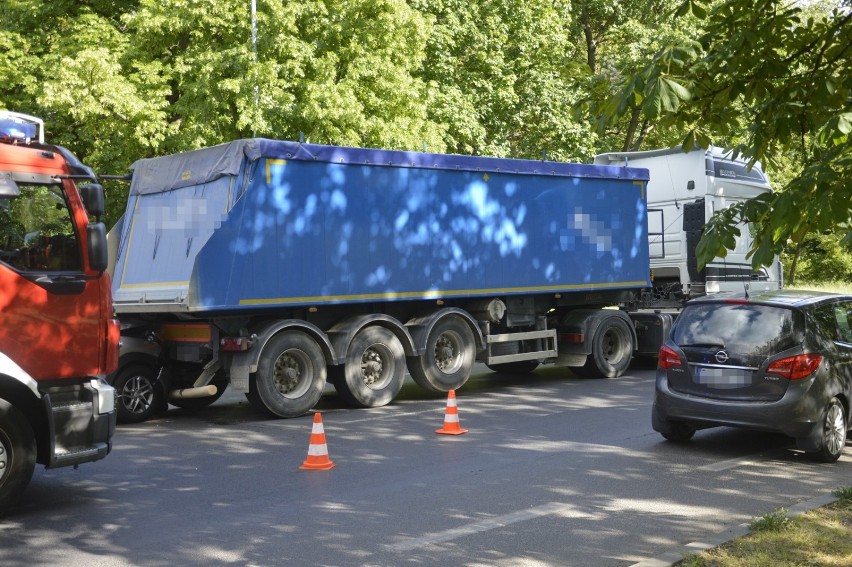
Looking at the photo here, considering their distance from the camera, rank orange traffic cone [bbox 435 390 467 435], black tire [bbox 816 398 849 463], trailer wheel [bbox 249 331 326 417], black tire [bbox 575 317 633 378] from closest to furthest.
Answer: black tire [bbox 816 398 849 463], orange traffic cone [bbox 435 390 467 435], trailer wheel [bbox 249 331 326 417], black tire [bbox 575 317 633 378]

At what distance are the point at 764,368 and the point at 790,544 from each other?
3032 mm

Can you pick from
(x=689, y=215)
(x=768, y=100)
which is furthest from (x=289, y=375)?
(x=689, y=215)

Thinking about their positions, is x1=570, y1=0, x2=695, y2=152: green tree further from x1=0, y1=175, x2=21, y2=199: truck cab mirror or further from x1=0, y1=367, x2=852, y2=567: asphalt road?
x1=0, y1=175, x2=21, y2=199: truck cab mirror

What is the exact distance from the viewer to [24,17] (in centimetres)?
2370

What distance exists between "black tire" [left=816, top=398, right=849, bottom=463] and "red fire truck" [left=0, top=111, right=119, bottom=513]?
247 inches

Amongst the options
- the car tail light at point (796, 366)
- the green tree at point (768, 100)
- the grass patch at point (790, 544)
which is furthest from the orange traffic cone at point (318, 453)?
the green tree at point (768, 100)

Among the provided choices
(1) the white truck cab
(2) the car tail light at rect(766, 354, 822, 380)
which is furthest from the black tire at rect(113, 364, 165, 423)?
(1) the white truck cab

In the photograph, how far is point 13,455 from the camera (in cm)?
705

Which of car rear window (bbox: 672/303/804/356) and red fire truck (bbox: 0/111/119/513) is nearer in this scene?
red fire truck (bbox: 0/111/119/513)

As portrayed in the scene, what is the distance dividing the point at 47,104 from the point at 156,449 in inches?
504

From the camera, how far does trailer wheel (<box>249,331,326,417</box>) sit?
11773mm

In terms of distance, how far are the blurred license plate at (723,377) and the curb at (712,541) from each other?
6.25ft

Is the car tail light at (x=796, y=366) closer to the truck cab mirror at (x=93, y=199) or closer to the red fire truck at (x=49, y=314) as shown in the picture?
the red fire truck at (x=49, y=314)

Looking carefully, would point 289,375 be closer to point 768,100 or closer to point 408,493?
point 408,493
